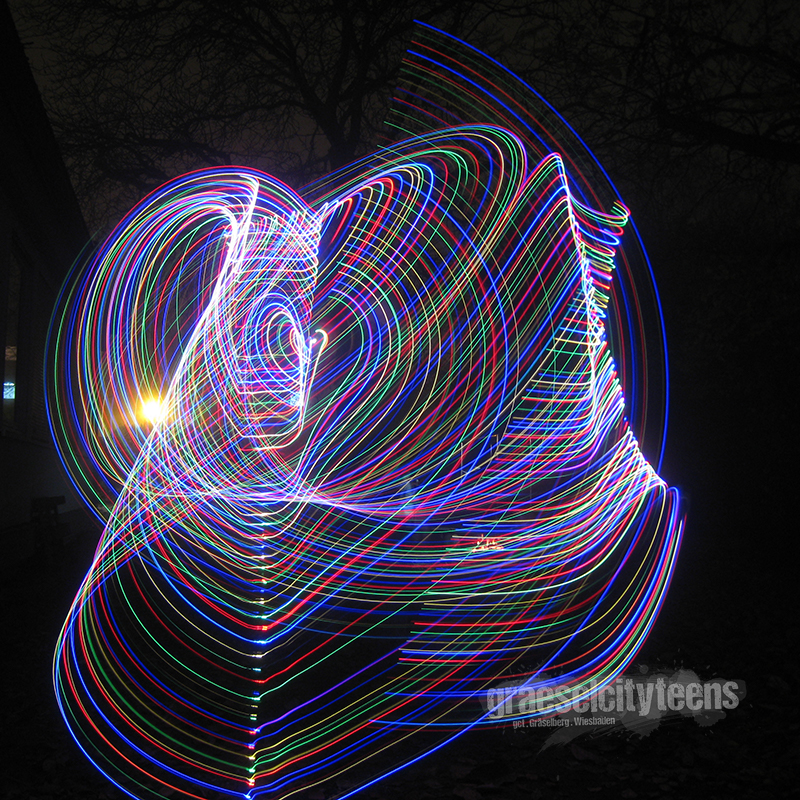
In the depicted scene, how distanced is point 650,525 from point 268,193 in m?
5.22

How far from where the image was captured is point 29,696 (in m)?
4.55

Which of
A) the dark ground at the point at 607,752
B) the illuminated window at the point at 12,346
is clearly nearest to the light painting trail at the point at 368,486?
the dark ground at the point at 607,752

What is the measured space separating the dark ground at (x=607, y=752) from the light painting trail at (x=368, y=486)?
149 mm

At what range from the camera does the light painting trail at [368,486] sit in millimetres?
4332

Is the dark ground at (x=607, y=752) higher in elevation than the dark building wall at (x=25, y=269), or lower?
lower

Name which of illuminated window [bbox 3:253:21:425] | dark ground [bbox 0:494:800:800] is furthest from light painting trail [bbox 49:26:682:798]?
illuminated window [bbox 3:253:21:425]

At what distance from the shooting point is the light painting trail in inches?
171

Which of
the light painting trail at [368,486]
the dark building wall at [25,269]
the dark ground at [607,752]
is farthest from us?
the dark building wall at [25,269]

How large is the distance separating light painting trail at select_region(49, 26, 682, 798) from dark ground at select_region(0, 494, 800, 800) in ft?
0.49

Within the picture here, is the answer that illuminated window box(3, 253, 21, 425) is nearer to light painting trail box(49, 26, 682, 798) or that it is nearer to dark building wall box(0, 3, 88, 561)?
dark building wall box(0, 3, 88, 561)

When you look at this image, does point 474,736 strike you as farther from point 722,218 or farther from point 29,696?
point 722,218

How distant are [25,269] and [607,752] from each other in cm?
1031

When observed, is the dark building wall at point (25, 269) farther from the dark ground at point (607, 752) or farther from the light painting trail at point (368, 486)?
the dark ground at point (607, 752)

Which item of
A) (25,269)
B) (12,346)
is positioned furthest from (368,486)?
(25,269)
